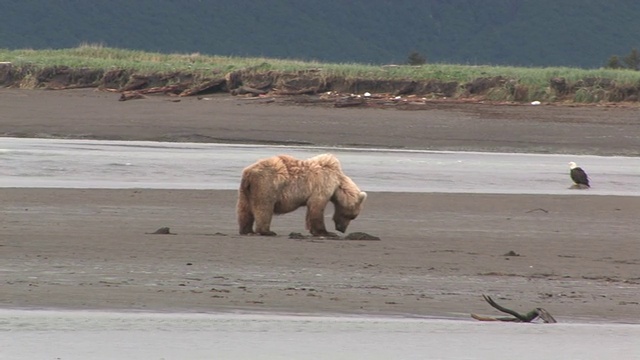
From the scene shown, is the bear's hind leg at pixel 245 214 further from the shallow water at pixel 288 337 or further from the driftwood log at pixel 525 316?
the driftwood log at pixel 525 316

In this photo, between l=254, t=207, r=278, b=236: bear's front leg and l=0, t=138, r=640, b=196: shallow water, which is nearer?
l=254, t=207, r=278, b=236: bear's front leg

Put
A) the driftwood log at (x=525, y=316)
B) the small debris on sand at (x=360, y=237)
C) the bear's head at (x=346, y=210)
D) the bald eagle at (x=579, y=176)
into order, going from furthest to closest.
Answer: the bald eagle at (x=579, y=176) < the bear's head at (x=346, y=210) < the small debris on sand at (x=360, y=237) < the driftwood log at (x=525, y=316)

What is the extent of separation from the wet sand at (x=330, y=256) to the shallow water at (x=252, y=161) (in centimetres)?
143

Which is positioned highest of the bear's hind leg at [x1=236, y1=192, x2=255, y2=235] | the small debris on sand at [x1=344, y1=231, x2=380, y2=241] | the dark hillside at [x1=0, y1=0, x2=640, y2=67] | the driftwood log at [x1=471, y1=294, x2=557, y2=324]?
the driftwood log at [x1=471, y1=294, x2=557, y2=324]

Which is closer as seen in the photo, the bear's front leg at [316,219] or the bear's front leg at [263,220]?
the bear's front leg at [263,220]

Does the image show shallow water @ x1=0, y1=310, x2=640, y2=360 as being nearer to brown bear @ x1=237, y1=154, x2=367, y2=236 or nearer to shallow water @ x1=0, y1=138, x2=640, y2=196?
brown bear @ x1=237, y1=154, x2=367, y2=236

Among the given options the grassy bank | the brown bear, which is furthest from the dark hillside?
the brown bear

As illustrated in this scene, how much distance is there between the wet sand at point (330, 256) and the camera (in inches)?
337

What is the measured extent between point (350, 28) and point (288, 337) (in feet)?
247

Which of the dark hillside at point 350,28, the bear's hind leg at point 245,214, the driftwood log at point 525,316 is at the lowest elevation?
the dark hillside at point 350,28

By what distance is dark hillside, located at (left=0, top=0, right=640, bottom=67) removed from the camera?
75875 millimetres

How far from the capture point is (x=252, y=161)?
19844 millimetres

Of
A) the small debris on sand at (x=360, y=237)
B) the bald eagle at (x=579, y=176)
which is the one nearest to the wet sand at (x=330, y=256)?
the small debris on sand at (x=360, y=237)

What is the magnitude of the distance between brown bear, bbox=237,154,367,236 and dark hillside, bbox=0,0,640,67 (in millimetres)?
62911
